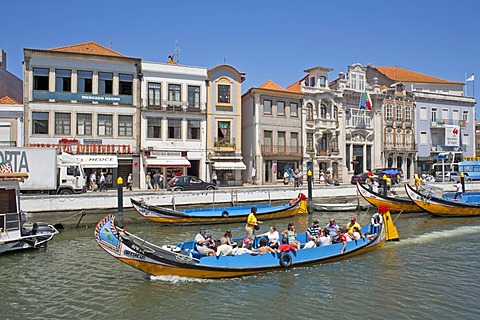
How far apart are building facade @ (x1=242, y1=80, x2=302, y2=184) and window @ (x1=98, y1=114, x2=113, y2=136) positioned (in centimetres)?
1363

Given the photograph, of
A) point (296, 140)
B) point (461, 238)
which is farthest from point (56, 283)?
point (296, 140)

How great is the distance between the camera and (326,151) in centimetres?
4338

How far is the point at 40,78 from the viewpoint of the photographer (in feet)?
106

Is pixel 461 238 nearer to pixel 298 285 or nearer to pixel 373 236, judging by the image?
pixel 373 236

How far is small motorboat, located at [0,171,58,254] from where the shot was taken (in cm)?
1591

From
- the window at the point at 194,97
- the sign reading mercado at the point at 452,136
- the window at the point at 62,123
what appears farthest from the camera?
the sign reading mercado at the point at 452,136

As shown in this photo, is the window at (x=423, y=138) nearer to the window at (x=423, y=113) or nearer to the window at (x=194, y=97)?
the window at (x=423, y=113)

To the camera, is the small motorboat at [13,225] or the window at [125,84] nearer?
the small motorboat at [13,225]

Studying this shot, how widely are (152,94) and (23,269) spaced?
76.9 feet

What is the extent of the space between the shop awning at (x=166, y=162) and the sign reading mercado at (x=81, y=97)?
17.9 ft

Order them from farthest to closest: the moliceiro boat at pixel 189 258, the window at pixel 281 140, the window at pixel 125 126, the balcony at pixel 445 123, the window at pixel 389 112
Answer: the balcony at pixel 445 123, the window at pixel 389 112, the window at pixel 281 140, the window at pixel 125 126, the moliceiro boat at pixel 189 258

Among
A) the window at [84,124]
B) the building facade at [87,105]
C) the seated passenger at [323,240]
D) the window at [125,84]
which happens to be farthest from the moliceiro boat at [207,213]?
the window at [125,84]

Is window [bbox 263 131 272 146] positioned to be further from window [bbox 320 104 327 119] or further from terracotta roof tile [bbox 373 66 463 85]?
terracotta roof tile [bbox 373 66 463 85]

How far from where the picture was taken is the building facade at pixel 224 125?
37281 millimetres
